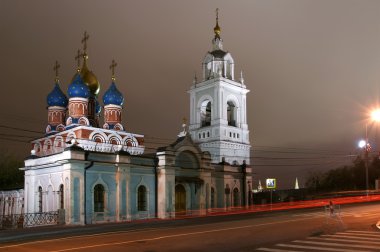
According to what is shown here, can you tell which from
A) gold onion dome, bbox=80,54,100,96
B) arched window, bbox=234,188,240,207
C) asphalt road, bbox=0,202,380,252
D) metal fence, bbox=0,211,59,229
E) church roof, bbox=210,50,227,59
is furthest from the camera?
church roof, bbox=210,50,227,59

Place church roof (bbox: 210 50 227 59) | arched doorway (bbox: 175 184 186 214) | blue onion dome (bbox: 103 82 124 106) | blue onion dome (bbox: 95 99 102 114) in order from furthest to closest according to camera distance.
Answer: church roof (bbox: 210 50 227 59)
blue onion dome (bbox: 95 99 102 114)
blue onion dome (bbox: 103 82 124 106)
arched doorway (bbox: 175 184 186 214)

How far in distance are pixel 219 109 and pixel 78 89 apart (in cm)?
2282

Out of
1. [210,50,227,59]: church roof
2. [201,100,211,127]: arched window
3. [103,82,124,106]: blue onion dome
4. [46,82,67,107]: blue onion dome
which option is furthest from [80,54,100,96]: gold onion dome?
[210,50,227,59]: church roof

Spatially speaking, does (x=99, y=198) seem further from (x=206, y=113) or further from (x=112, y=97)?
(x=206, y=113)

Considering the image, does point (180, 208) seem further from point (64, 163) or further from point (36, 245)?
point (36, 245)

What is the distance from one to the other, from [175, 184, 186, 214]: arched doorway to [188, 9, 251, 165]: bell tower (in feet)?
70.3

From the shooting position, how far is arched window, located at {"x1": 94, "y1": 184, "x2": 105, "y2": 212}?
93.7 feet

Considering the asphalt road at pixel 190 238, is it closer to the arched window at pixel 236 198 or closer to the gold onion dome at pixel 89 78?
the arched window at pixel 236 198

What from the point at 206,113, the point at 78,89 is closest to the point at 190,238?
the point at 78,89

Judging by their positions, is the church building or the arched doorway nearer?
the church building

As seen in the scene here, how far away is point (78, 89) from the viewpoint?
38.8 metres

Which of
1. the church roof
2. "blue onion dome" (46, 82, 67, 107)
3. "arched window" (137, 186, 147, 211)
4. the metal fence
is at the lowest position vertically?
the metal fence

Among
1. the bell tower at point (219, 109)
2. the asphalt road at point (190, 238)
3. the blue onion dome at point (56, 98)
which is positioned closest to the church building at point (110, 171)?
the blue onion dome at point (56, 98)

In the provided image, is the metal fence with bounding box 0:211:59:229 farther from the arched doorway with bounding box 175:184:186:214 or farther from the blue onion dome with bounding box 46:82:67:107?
the blue onion dome with bounding box 46:82:67:107
